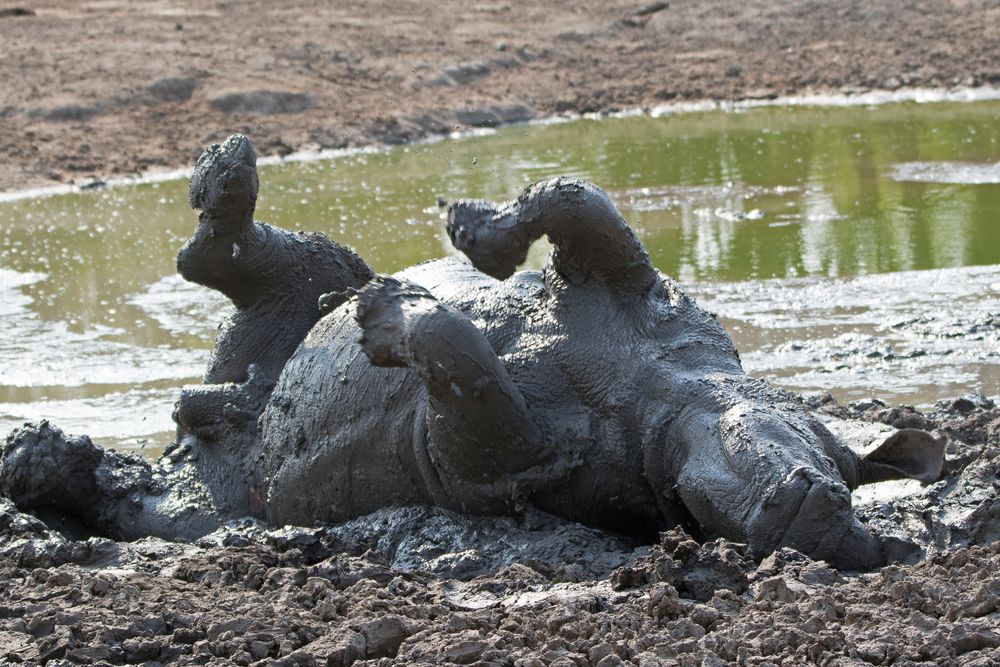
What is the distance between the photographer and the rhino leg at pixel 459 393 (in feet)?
13.9

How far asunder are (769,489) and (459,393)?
2.93 feet

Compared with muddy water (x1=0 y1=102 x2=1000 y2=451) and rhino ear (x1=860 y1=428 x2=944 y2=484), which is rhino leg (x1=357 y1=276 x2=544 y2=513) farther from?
muddy water (x1=0 y1=102 x2=1000 y2=451)

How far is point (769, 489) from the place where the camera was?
12.9 ft

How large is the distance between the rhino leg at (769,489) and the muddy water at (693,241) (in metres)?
3.16

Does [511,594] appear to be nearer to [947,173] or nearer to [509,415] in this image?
[509,415]

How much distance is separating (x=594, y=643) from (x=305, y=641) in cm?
71

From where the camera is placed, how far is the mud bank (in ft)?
11.1

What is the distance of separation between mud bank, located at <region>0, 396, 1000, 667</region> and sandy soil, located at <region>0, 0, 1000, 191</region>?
12.2 metres

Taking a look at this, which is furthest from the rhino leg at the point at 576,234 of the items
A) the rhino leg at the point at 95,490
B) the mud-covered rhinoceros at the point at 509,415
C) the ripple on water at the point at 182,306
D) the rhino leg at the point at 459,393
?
the ripple on water at the point at 182,306

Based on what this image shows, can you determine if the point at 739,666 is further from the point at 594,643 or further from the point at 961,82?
the point at 961,82

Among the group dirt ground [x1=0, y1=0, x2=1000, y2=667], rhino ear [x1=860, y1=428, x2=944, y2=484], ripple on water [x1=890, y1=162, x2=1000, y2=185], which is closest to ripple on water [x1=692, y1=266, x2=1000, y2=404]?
dirt ground [x1=0, y1=0, x2=1000, y2=667]

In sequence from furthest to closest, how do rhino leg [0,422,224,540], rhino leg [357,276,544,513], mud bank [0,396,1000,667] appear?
1. rhino leg [0,422,224,540]
2. rhino leg [357,276,544,513]
3. mud bank [0,396,1000,667]

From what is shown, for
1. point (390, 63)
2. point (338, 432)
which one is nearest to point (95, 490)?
point (338, 432)

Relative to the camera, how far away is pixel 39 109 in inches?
703
